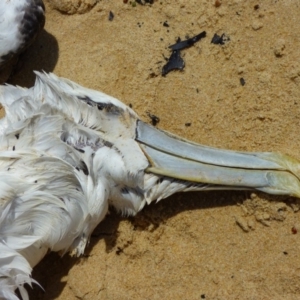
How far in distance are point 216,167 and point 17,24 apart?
135 centimetres

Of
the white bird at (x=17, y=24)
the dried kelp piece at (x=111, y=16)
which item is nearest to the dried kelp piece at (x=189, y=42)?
the dried kelp piece at (x=111, y=16)

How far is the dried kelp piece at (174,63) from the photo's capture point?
3.01 m

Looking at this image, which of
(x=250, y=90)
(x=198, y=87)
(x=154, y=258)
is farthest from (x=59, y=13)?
(x=154, y=258)

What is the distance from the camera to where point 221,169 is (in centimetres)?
262

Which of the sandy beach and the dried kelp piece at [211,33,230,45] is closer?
the sandy beach

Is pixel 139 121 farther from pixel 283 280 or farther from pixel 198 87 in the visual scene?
pixel 283 280

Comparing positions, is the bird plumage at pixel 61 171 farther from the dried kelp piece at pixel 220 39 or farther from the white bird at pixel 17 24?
the dried kelp piece at pixel 220 39

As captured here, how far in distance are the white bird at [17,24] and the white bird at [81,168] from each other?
16.7 inches

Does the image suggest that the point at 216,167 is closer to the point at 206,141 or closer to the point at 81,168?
the point at 206,141

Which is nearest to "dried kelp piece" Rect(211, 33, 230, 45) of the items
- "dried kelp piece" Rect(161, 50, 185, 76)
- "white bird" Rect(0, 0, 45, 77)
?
"dried kelp piece" Rect(161, 50, 185, 76)

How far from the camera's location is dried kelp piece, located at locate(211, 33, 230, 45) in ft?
9.79

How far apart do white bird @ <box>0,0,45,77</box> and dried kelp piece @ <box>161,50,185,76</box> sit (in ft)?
2.49

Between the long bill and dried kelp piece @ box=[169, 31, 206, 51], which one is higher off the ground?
dried kelp piece @ box=[169, 31, 206, 51]

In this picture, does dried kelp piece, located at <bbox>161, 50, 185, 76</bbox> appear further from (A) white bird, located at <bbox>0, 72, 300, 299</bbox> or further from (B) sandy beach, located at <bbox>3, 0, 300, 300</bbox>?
(A) white bird, located at <bbox>0, 72, 300, 299</bbox>
